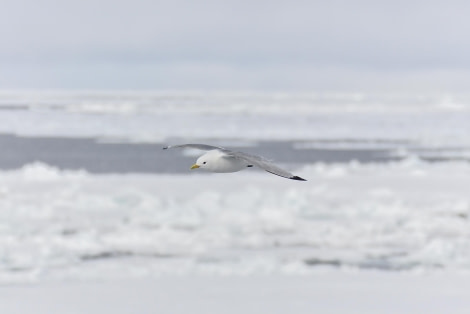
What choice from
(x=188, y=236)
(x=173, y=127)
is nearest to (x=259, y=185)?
(x=188, y=236)

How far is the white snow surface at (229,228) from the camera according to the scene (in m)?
15.9

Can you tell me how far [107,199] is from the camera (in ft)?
61.5

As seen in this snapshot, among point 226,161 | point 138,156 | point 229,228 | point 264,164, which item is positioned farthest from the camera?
point 138,156

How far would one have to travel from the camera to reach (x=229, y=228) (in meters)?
17.9

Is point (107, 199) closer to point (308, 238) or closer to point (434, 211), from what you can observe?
point (308, 238)

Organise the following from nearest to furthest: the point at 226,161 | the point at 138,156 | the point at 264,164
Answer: the point at 264,164, the point at 226,161, the point at 138,156

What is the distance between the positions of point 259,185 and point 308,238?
14.8 ft

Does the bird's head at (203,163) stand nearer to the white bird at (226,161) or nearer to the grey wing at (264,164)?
the white bird at (226,161)

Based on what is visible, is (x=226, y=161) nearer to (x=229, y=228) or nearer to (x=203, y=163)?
(x=203, y=163)

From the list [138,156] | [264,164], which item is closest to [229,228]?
[264,164]

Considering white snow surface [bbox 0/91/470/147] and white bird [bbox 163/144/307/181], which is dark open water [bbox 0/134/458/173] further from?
white bird [bbox 163/144/307/181]

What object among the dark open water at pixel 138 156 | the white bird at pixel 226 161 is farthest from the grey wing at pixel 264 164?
the dark open water at pixel 138 156

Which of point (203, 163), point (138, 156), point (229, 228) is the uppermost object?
point (203, 163)

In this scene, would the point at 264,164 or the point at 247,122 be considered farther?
the point at 247,122
